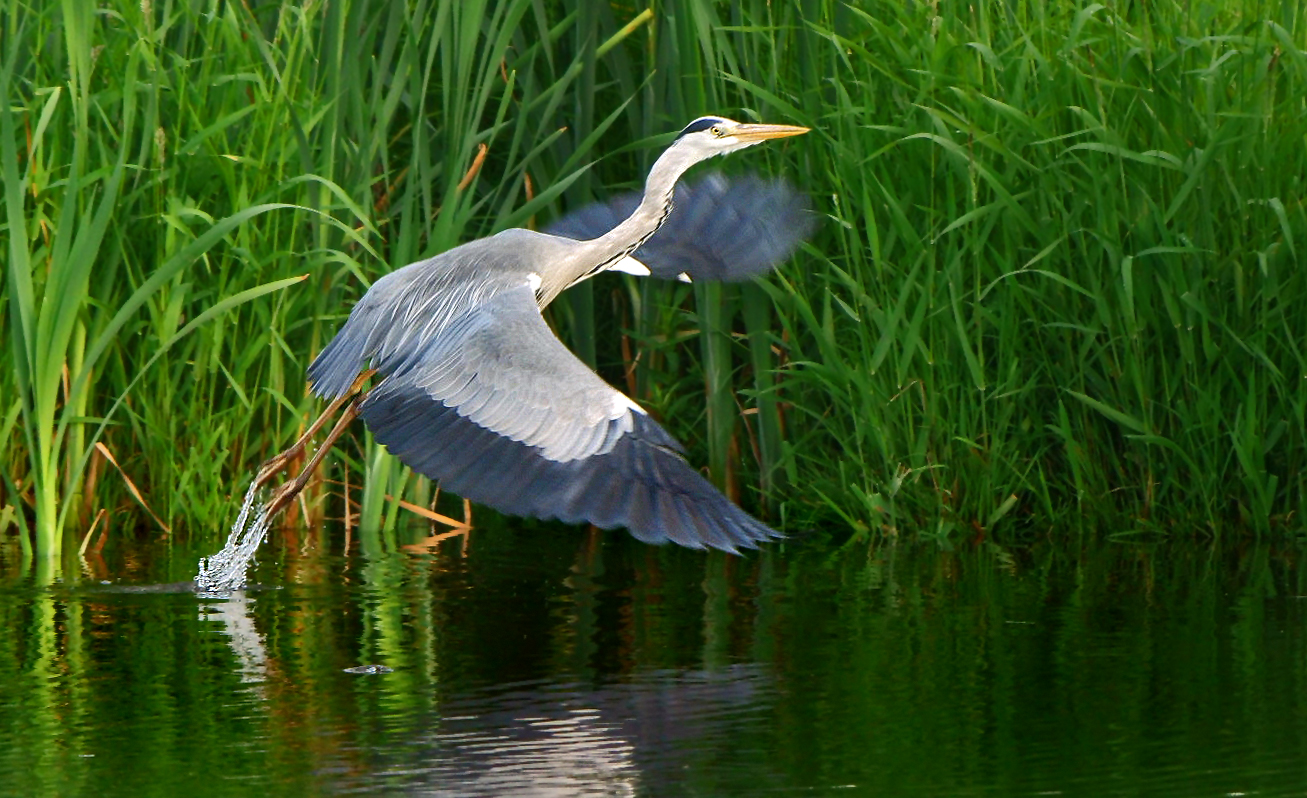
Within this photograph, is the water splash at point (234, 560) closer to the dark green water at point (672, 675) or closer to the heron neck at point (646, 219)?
the dark green water at point (672, 675)

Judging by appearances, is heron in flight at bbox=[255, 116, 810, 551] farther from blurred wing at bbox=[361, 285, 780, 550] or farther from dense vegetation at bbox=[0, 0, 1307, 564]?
dense vegetation at bbox=[0, 0, 1307, 564]

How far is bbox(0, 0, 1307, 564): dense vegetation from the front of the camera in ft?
20.4

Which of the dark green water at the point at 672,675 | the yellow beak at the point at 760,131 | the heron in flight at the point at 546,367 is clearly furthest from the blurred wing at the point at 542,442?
the yellow beak at the point at 760,131

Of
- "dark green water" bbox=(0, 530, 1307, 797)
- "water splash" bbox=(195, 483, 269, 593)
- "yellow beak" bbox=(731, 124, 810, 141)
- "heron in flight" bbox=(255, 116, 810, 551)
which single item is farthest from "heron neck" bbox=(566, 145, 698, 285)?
"water splash" bbox=(195, 483, 269, 593)

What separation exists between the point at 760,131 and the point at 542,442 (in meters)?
1.87

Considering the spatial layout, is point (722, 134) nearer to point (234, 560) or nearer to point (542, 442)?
point (542, 442)

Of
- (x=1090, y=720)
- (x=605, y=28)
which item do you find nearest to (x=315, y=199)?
(x=605, y=28)

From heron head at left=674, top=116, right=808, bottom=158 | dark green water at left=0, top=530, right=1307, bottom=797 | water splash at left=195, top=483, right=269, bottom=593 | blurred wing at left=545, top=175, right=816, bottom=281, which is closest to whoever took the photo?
dark green water at left=0, top=530, right=1307, bottom=797

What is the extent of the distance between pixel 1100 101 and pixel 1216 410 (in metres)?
1.06

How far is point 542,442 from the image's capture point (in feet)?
15.7

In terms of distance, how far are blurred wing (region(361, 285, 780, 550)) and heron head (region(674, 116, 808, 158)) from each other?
1.06 meters

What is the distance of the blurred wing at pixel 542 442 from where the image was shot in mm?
4520

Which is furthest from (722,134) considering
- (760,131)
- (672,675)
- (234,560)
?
(672,675)

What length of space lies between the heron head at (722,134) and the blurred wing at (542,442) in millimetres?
1057
